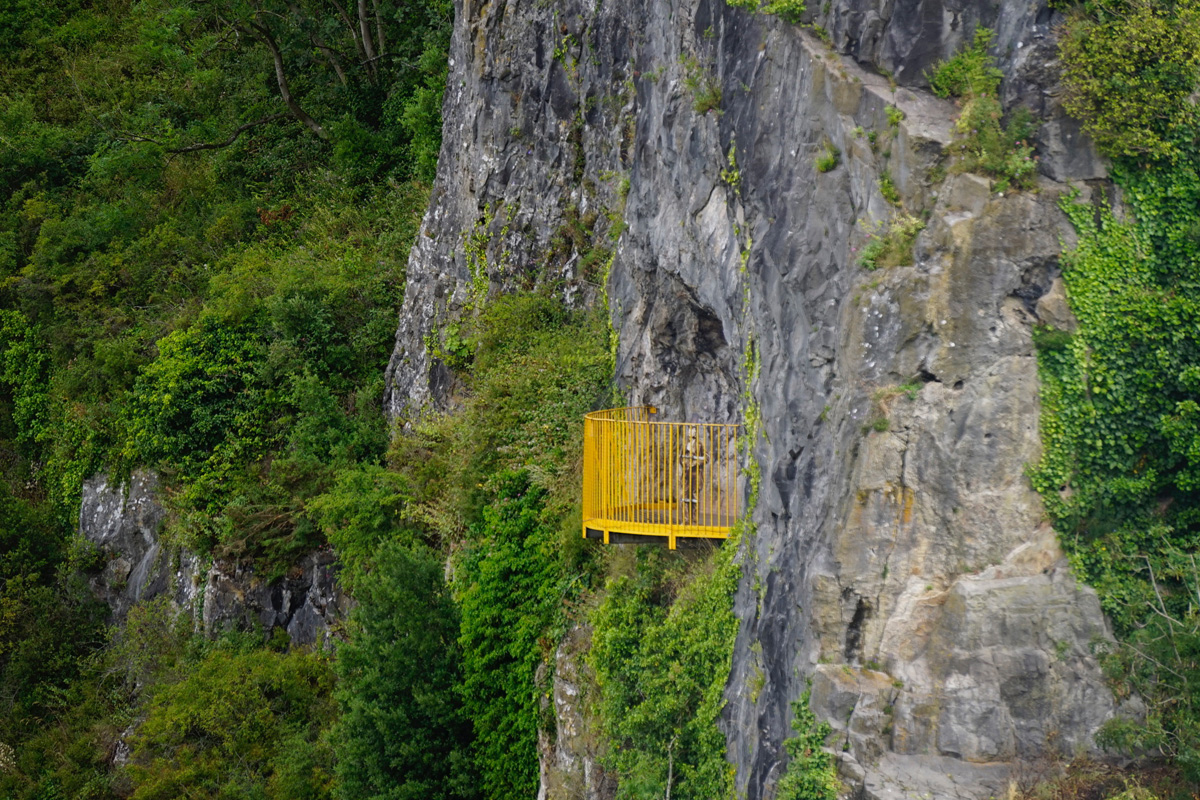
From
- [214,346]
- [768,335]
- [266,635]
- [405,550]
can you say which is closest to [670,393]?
[768,335]

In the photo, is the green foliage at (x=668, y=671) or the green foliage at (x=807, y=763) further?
the green foliage at (x=668, y=671)

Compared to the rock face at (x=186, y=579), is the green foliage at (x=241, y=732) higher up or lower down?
lower down

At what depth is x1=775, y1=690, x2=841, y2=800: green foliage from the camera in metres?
7.12

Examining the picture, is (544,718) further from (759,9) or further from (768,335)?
(759,9)

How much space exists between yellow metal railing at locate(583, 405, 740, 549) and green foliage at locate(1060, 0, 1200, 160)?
169 inches

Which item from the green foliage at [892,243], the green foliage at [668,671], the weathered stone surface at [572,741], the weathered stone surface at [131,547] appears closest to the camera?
the green foliage at [892,243]

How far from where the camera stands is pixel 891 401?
7246 millimetres

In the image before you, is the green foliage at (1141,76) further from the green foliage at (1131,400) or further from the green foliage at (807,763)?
the green foliage at (807,763)

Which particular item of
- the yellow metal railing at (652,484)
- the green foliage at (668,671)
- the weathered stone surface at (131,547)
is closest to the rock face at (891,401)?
the green foliage at (668,671)

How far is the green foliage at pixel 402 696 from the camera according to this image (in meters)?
12.3

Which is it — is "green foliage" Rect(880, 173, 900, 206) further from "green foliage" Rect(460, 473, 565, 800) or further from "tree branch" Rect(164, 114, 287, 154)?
"tree branch" Rect(164, 114, 287, 154)

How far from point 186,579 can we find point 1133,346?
16.2 metres

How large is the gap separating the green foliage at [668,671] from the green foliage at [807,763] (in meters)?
1.43

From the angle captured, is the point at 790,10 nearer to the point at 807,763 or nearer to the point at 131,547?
the point at 807,763
